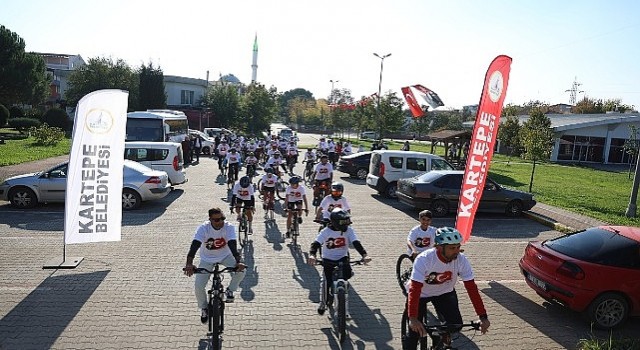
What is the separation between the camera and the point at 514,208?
14367 millimetres

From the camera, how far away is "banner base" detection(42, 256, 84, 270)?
26.3ft

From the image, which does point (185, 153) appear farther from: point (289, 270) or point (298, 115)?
point (298, 115)

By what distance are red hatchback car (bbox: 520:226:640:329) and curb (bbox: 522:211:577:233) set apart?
621 centimetres

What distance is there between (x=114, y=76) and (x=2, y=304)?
171 feet

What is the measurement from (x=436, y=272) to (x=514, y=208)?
36.3 feet

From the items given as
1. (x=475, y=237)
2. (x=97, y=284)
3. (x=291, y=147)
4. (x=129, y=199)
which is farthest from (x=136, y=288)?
(x=291, y=147)

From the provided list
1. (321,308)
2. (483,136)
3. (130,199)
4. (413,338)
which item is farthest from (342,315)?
(130,199)

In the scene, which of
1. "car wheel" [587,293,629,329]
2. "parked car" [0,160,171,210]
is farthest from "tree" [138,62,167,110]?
"car wheel" [587,293,629,329]

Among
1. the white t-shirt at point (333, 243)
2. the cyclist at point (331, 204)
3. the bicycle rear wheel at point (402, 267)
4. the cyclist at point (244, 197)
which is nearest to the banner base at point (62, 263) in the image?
the cyclist at point (244, 197)

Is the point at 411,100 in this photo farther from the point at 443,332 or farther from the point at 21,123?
the point at 21,123

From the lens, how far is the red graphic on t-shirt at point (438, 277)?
178 inches

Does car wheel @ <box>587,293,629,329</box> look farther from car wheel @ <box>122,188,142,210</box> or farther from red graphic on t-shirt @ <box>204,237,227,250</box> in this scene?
car wheel @ <box>122,188,142,210</box>

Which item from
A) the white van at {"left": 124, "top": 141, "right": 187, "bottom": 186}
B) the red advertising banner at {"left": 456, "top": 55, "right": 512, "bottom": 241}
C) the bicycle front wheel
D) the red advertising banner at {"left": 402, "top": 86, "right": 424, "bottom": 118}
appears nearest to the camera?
the bicycle front wheel

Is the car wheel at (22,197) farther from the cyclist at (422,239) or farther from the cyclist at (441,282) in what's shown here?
the cyclist at (441,282)
